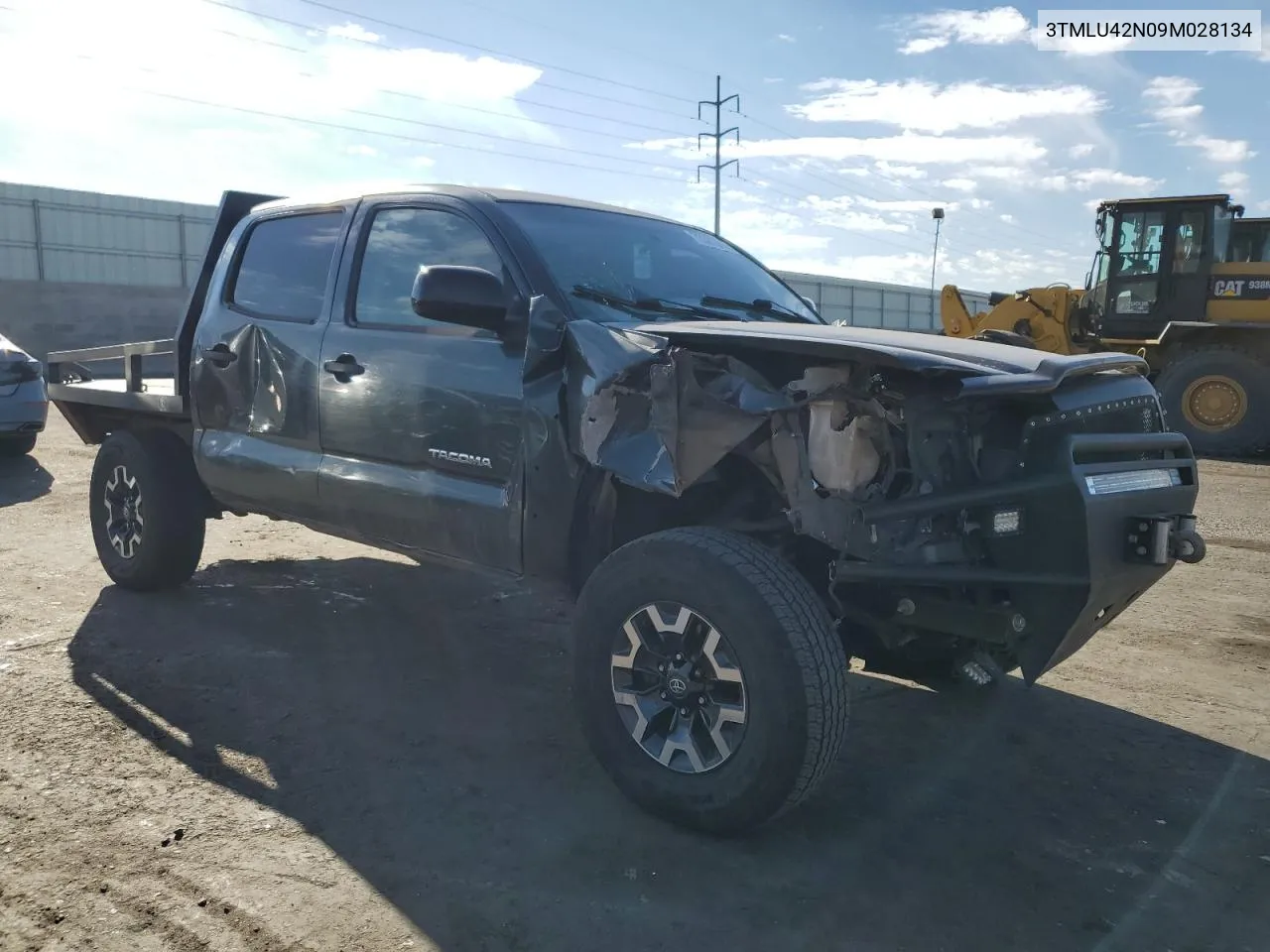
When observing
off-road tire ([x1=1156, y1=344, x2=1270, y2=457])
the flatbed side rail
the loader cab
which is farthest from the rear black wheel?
the loader cab

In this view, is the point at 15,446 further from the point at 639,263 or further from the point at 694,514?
the point at 694,514

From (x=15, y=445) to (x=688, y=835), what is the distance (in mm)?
9266

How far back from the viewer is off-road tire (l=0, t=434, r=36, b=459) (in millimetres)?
9814

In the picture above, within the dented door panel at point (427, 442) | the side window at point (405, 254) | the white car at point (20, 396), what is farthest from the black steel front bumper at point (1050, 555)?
the white car at point (20, 396)

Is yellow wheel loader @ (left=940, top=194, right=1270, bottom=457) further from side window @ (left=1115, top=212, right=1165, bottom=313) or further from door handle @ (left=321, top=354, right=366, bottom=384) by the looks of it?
door handle @ (left=321, top=354, right=366, bottom=384)

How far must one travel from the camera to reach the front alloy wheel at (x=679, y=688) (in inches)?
116

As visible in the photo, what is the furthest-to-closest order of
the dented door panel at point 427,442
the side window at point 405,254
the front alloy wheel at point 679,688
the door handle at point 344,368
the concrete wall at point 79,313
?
the concrete wall at point 79,313
the door handle at point 344,368
the side window at point 405,254
the dented door panel at point 427,442
the front alloy wheel at point 679,688

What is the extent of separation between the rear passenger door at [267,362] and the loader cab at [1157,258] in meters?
11.6

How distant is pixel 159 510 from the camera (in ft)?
17.1

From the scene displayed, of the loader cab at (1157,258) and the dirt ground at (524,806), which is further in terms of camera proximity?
the loader cab at (1157,258)

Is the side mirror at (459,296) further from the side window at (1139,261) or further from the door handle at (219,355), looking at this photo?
the side window at (1139,261)

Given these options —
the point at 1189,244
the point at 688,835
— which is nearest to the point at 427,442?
the point at 688,835

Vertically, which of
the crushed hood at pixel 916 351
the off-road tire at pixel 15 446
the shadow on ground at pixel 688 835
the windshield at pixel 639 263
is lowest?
the shadow on ground at pixel 688 835

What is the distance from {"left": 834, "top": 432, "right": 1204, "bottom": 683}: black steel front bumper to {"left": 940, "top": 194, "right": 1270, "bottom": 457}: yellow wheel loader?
9739 mm
